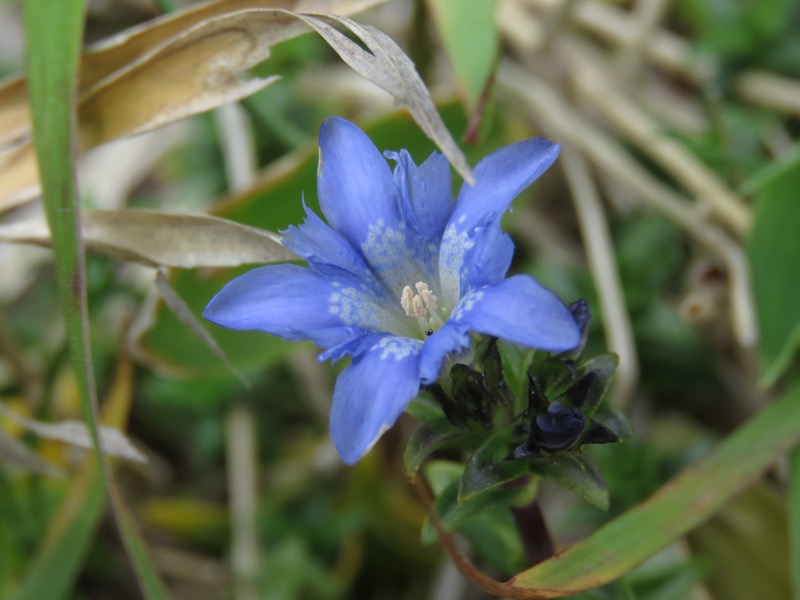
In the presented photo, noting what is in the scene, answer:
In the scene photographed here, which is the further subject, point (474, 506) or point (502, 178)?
point (474, 506)

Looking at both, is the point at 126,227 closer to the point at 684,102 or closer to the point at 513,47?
the point at 513,47

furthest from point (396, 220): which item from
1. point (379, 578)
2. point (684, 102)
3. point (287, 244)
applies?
point (684, 102)

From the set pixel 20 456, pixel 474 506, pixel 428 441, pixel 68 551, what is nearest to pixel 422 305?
pixel 428 441

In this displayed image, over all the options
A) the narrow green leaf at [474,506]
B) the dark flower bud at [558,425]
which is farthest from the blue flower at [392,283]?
the narrow green leaf at [474,506]

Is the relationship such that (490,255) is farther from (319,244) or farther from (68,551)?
(68,551)

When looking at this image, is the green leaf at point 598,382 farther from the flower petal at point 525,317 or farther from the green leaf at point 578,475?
the flower petal at point 525,317

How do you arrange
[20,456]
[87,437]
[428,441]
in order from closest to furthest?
[428,441], [87,437], [20,456]
